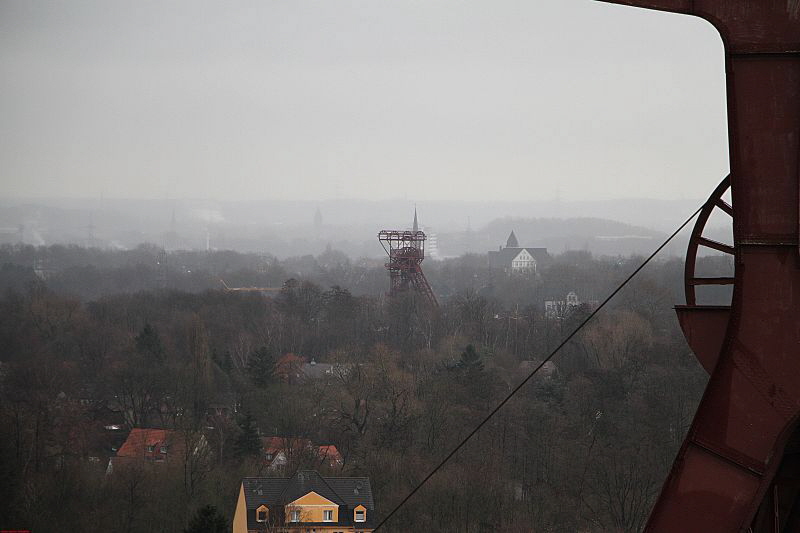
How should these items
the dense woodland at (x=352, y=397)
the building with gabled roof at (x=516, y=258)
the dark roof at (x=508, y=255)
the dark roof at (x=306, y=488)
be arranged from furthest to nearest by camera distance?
1. the dark roof at (x=508, y=255)
2. the building with gabled roof at (x=516, y=258)
3. the dense woodland at (x=352, y=397)
4. the dark roof at (x=306, y=488)

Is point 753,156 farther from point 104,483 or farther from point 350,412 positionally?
point 350,412

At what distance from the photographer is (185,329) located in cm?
3038

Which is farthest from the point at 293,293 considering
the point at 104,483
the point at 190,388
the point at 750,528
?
the point at 750,528

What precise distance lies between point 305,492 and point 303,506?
277mm

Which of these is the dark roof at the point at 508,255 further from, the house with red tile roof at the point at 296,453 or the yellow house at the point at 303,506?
the yellow house at the point at 303,506

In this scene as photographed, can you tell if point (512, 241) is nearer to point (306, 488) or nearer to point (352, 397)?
point (352, 397)

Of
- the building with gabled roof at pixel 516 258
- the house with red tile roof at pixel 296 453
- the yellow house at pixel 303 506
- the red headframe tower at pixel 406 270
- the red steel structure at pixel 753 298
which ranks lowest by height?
the yellow house at pixel 303 506

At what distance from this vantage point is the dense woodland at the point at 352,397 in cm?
1606

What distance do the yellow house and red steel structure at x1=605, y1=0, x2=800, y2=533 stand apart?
10.8m

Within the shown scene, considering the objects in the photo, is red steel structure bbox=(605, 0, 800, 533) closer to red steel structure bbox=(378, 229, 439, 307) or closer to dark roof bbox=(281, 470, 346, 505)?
dark roof bbox=(281, 470, 346, 505)

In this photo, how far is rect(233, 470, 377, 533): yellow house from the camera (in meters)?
14.4

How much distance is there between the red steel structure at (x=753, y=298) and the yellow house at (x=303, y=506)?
1078cm

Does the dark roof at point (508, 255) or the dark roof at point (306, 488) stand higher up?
the dark roof at point (508, 255)

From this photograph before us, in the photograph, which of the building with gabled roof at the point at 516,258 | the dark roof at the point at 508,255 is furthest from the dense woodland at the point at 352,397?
the dark roof at the point at 508,255
